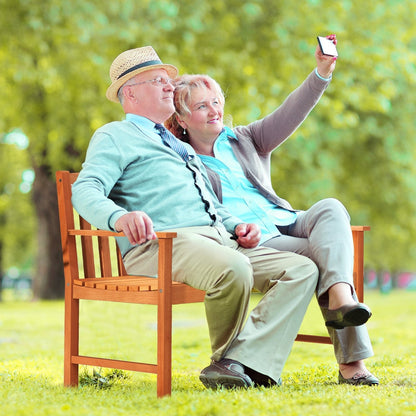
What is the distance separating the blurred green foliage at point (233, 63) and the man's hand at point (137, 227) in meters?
6.55

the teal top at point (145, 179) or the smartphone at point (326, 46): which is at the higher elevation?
the smartphone at point (326, 46)

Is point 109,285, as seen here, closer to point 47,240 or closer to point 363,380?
point 363,380

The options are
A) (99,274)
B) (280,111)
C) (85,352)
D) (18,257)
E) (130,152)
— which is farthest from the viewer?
(18,257)

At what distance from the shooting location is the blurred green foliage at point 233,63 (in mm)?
9750

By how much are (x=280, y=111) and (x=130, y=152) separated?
109 centimetres

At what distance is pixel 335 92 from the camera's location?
1212 centimetres

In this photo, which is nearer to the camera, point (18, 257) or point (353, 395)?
point (353, 395)

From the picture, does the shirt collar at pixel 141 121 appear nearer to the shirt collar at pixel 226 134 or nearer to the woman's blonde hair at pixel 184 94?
the woman's blonde hair at pixel 184 94

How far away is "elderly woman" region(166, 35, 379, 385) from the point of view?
351 cm

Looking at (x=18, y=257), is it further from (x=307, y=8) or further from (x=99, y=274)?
→ (x=99, y=274)

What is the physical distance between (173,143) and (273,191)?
0.69 metres

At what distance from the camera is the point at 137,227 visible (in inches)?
121

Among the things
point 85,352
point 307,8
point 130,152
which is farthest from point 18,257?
point 130,152

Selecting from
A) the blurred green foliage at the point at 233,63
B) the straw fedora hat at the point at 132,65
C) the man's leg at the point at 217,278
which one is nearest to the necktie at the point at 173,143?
the straw fedora hat at the point at 132,65
